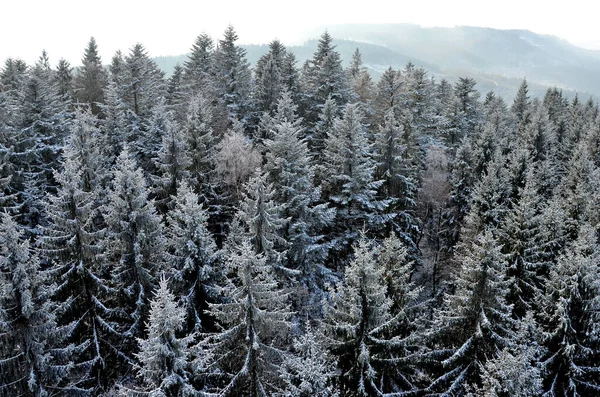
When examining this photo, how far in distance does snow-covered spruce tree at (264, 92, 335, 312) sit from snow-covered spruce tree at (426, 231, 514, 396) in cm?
1089

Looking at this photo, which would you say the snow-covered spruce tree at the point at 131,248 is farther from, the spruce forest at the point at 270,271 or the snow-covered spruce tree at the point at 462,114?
the snow-covered spruce tree at the point at 462,114

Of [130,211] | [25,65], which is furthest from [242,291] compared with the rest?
[25,65]

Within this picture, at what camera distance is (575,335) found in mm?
21625

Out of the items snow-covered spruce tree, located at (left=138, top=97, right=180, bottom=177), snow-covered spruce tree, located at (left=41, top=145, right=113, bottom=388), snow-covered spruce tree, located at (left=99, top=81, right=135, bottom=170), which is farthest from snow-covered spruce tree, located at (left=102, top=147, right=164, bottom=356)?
snow-covered spruce tree, located at (left=99, top=81, right=135, bottom=170)

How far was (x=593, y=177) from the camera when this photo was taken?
122ft

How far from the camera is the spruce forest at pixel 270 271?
771 inches

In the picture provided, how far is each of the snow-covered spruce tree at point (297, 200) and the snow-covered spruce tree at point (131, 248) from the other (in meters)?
8.86

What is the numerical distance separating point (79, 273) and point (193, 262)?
615 cm

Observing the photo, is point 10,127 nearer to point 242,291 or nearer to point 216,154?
point 216,154

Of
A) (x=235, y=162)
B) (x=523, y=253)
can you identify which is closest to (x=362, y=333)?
(x=523, y=253)

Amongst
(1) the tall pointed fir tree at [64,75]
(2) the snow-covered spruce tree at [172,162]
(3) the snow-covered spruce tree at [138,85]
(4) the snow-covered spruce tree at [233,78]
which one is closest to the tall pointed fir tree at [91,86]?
(1) the tall pointed fir tree at [64,75]

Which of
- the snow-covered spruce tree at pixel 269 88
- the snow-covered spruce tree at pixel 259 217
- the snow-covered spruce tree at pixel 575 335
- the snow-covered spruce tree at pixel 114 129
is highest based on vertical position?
the snow-covered spruce tree at pixel 269 88

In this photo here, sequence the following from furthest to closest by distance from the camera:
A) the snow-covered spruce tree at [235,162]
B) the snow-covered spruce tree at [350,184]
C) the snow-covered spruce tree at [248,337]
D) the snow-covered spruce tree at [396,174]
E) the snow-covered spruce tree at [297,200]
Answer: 1. the snow-covered spruce tree at [396,174]
2. the snow-covered spruce tree at [350,184]
3. the snow-covered spruce tree at [235,162]
4. the snow-covered spruce tree at [297,200]
5. the snow-covered spruce tree at [248,337]

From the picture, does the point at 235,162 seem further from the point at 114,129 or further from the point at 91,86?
the point at 91,86
